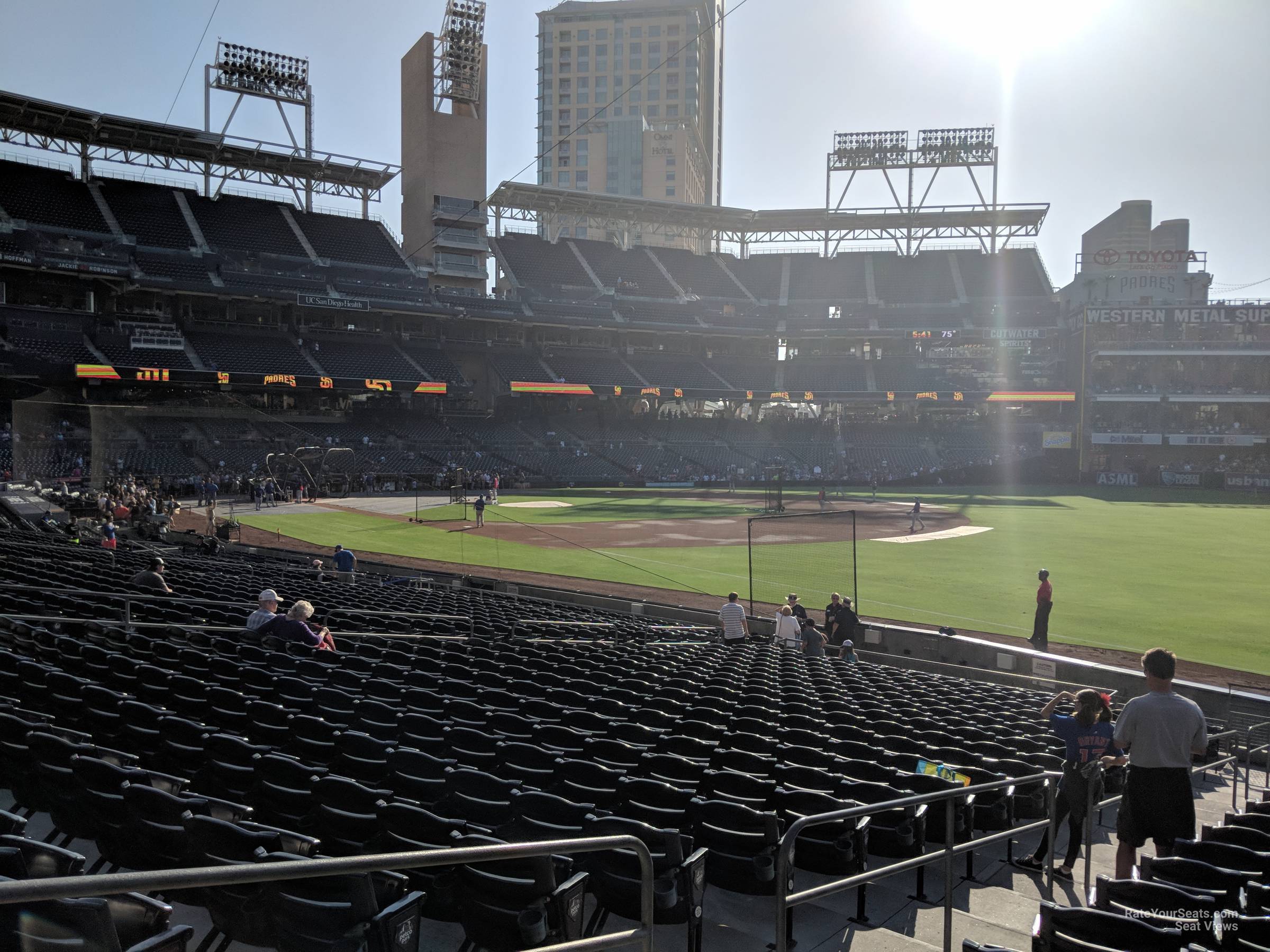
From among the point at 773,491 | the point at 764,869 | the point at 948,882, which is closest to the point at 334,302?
the point at 773,491

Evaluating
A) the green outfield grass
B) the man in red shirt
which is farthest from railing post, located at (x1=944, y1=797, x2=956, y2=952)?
the green outfield grass

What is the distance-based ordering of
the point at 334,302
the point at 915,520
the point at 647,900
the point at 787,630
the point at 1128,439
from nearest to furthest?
the point at 647,900 → the point at 787,630 → the point at 915,520 → the point at 334,302 → the point at 1128,439

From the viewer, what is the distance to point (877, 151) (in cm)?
7806

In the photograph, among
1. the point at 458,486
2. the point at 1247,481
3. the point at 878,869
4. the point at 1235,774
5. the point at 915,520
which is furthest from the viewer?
the point at 1247,481

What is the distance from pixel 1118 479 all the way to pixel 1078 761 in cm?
7333

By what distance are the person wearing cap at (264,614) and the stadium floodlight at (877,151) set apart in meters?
78.0

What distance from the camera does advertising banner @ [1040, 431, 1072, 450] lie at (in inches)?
2840

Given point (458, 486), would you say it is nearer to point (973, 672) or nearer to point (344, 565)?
point (344, 565)

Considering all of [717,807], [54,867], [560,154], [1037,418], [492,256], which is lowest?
[717,807]

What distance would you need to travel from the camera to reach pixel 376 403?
63.4m

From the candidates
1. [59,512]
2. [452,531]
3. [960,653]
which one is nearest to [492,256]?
[452,531]

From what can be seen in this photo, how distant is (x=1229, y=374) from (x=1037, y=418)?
1618 centimetres

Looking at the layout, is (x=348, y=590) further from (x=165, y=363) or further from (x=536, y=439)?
(x=536, y=439)

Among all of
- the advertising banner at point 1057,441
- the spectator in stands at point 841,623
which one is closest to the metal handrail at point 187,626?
the spectator in stands at point 841,623
